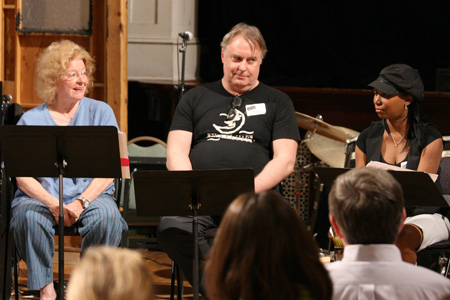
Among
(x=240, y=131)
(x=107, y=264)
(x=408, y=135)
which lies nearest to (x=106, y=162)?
(x=240, y=131)

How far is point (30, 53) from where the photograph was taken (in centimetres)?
523

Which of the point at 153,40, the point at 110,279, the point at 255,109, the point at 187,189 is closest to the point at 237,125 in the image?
the point at 255,109

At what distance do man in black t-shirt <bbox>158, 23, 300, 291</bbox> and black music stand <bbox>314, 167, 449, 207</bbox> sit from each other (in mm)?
666

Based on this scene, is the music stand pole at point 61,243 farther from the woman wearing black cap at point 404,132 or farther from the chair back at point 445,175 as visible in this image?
the chair back at point 445,175

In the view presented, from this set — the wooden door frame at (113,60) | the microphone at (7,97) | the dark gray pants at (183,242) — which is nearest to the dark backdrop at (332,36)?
the wooden door frame at (113,60)

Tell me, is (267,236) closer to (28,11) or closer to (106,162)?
(106,162)

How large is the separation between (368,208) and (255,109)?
7.03 feet

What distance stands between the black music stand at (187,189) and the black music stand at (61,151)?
299 millimetres

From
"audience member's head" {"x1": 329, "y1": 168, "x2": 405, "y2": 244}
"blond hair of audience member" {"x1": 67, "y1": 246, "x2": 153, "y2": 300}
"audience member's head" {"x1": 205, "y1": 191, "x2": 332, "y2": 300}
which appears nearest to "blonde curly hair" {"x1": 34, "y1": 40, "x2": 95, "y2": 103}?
"audience member's head" {"x1": 329, "y1": 168, "x2": 405, "y2": 244}

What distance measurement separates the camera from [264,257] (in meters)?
1.50

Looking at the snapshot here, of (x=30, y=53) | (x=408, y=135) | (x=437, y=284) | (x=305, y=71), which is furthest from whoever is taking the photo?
(x=305, y=71)

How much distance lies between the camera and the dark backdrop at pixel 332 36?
7039 millimetres

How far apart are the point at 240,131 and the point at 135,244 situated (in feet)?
4.69

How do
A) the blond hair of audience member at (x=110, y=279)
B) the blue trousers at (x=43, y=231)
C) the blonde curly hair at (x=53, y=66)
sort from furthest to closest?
the blonde curly hair at (x=53, y=66), the blue trousers at (x=43, y=231), the blond hair of audience member at (x=110, y=279)
